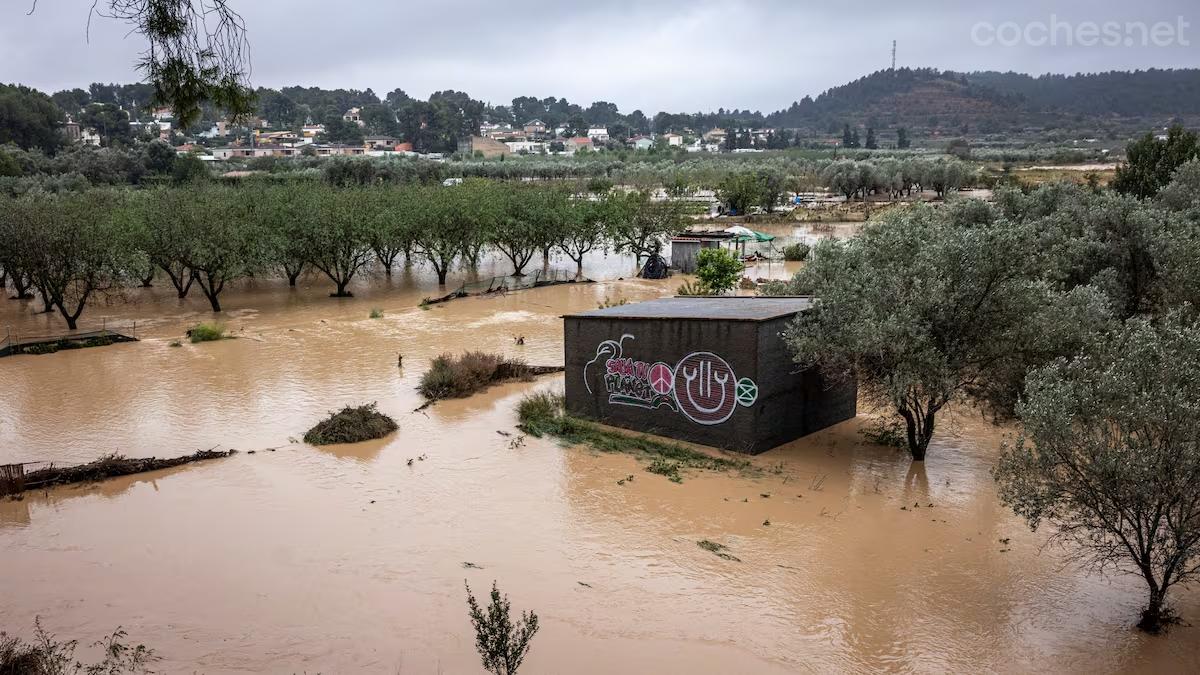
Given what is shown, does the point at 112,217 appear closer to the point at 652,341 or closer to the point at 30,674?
the point at 652,341

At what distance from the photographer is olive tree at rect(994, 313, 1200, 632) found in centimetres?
1039

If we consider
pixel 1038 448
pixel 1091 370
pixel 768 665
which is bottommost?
pixel 768 665

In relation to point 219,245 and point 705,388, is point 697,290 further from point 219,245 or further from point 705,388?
point 219,245

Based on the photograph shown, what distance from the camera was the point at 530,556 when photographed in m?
14.5

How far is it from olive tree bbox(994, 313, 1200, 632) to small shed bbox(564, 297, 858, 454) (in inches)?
261

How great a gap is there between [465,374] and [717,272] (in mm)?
15038

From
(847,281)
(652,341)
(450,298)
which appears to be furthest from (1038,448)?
(450,298)

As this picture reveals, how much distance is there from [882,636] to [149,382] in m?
24.0

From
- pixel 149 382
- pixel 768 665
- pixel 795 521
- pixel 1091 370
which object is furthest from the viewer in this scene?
pixel 149 382

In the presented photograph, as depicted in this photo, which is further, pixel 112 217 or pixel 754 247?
pixel 754 247

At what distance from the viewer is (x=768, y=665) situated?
11281 mm

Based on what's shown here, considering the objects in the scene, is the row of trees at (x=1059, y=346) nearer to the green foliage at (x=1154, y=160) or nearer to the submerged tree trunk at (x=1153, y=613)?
the submerged tree trunk at (x=1153, y=613)

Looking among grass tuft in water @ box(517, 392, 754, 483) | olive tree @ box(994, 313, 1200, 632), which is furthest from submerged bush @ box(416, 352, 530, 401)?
olive tree @ box(994, 313, 1200, 632)

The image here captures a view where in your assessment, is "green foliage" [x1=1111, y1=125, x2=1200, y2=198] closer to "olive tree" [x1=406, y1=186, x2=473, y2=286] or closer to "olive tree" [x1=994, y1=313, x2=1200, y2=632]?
"olive tree" [x1=994, y1=313, x2=1200, y2=632]
